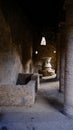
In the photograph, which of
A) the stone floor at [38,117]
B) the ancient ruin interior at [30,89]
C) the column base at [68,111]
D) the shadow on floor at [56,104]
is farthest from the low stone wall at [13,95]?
the column base at [68,111]

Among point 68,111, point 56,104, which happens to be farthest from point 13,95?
point 68,111

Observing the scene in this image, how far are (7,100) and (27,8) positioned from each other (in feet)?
26.4

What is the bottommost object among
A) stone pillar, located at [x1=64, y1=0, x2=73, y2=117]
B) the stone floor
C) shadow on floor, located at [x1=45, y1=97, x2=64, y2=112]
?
the stone floor

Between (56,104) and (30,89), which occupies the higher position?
(30,89)

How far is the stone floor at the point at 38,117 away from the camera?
270 inches

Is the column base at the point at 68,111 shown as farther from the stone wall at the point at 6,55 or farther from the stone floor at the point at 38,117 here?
the stone wall at the point at 6,55

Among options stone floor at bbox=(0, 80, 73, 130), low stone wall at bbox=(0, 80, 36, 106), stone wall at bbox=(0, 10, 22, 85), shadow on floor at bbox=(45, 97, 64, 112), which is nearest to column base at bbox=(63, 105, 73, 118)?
stone floor at bbox=(0, 80, 73, 130)

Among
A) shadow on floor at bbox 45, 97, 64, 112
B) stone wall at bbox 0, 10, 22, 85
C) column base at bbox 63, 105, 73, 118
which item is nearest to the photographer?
column base at bbox 63, 105, 73, 118

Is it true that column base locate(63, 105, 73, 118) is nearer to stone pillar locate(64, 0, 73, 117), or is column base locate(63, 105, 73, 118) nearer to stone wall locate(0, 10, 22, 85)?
stone pillar locate(64, 0, 73, 117)

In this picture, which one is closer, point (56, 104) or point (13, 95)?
point (13, 95)

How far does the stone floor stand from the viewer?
270 inches

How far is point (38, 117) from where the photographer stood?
25.7 feet

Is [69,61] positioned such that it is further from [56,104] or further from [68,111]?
[56,104]

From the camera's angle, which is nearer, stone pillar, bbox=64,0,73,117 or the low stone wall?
stone pillar, bbox=64,0,73,117
